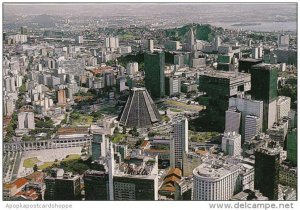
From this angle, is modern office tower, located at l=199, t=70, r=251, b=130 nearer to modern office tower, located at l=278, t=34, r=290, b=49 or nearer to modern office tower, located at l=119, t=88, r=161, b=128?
modern office tower, located at l=119, t=88, r=161, b=128

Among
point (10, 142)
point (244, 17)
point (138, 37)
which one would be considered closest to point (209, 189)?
point (10, 142)

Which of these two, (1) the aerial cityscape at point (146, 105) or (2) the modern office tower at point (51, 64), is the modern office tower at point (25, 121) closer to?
(1) the aerial cityscape at point (146, 105)

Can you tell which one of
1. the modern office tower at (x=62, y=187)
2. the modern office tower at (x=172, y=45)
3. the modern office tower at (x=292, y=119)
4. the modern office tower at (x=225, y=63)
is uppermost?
the modern office tower at (x=172, y=45)

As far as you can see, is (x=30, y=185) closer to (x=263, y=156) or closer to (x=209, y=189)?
(x=209, y=189)

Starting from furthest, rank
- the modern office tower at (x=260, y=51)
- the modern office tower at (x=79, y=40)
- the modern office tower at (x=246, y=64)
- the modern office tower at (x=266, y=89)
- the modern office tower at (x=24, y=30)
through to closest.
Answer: the modern office tower at (x=260, y=51) < the modern office tower at (x=79, y=40) < the modern office tower at (x=24, y=30) < the modern office tower at (x=246, y=64) < the modern office tower at (x=266, y=89)

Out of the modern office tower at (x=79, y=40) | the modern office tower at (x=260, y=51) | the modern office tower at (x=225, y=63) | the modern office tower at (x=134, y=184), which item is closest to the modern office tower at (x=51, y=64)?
the modern office tower at (x=79, y=40)

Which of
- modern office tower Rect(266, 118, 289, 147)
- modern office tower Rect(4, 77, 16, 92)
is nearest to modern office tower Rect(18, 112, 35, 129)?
modern office tower Rect(4, 77, 16, 92)
